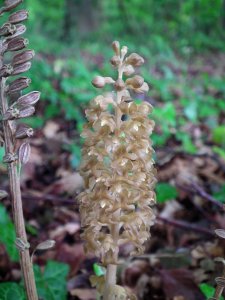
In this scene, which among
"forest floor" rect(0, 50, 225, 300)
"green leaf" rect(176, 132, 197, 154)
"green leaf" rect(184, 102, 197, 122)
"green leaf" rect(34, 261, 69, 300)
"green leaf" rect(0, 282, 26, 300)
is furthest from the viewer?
"green leaf" rect(184, 102, 197, 122)

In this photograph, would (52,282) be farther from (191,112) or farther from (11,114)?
(191,112)

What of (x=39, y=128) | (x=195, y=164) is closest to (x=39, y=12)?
(x=39, y=128)

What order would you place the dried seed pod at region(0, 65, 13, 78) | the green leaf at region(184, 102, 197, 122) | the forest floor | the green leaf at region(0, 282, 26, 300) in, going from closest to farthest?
the dried seed pod at region(0, 65, 13, 78) → the green leaf at region(0, 282, 26, 300) → the forest floor → the green leaf at region(184, 102, 197, 122)

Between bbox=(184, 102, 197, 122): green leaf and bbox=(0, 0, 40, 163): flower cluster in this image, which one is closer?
bbox=(0, 0, 40, 163): flower cluster

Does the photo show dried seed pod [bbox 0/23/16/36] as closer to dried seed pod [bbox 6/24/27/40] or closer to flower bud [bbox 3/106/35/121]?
dried seed pod [bbox 6/24/27/40]

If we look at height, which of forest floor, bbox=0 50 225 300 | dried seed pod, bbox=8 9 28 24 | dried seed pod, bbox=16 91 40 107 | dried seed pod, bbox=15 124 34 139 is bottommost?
forest floor, bbox=0 50 225 300

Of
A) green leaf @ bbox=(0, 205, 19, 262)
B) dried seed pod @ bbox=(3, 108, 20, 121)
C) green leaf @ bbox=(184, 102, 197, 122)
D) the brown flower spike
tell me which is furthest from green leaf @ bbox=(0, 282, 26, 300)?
green leaf @ bbox=(184, 102, 197, 122)

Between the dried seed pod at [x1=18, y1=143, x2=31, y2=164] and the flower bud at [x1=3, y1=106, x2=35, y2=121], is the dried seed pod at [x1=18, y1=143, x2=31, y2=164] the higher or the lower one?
the lower one

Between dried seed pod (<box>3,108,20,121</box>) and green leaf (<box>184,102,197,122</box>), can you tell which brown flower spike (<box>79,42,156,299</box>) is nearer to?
dried seed pod (<box>3,108,20,121</box>)
